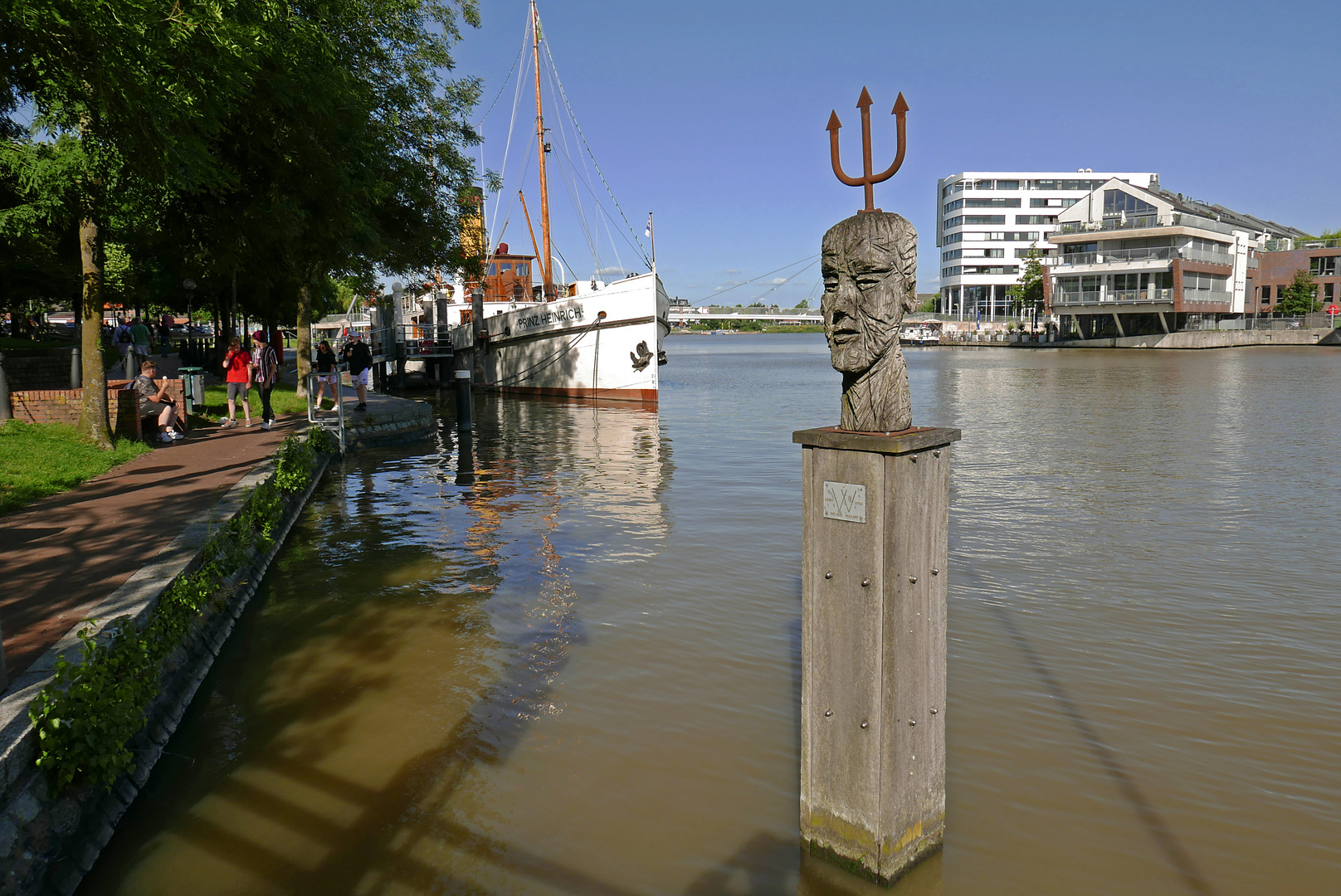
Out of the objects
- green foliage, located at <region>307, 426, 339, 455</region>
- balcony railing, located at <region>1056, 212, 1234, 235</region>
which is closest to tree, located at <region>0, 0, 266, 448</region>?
green foliage, located at <region>307, 426, 339, 455</region>

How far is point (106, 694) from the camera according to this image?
12.9ft

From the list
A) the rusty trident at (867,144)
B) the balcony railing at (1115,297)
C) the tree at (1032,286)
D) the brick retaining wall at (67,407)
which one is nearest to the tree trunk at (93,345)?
the brick retaining wall at (67,407)

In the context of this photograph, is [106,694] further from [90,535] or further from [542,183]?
[542,183]

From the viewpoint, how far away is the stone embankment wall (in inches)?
129

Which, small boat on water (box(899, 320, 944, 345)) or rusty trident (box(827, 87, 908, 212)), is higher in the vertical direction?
small boat on water (box(899, 320, 944, 345))

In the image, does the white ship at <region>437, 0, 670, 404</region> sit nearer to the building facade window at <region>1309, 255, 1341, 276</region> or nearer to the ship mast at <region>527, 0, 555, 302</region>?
the ship mast at <region>527, 0, 555, 302</region>

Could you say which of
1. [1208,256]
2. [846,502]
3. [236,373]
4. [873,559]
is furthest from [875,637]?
[1208,256]

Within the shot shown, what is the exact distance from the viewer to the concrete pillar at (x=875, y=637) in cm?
322

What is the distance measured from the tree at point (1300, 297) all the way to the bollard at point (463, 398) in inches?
2947

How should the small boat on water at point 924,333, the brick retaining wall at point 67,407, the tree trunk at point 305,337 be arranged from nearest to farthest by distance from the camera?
the brick retaining wall at point 67,407 → the tree trunk at point 305,337 → the small boat on water at point 924,333

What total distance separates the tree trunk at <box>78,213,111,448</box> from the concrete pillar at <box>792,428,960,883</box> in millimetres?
11306

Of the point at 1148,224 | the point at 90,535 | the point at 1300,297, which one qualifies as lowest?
the point at 90,535

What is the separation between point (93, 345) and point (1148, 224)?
6800 cm

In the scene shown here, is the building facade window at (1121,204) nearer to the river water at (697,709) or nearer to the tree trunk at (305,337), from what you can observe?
the tree trunk at (305,337)
